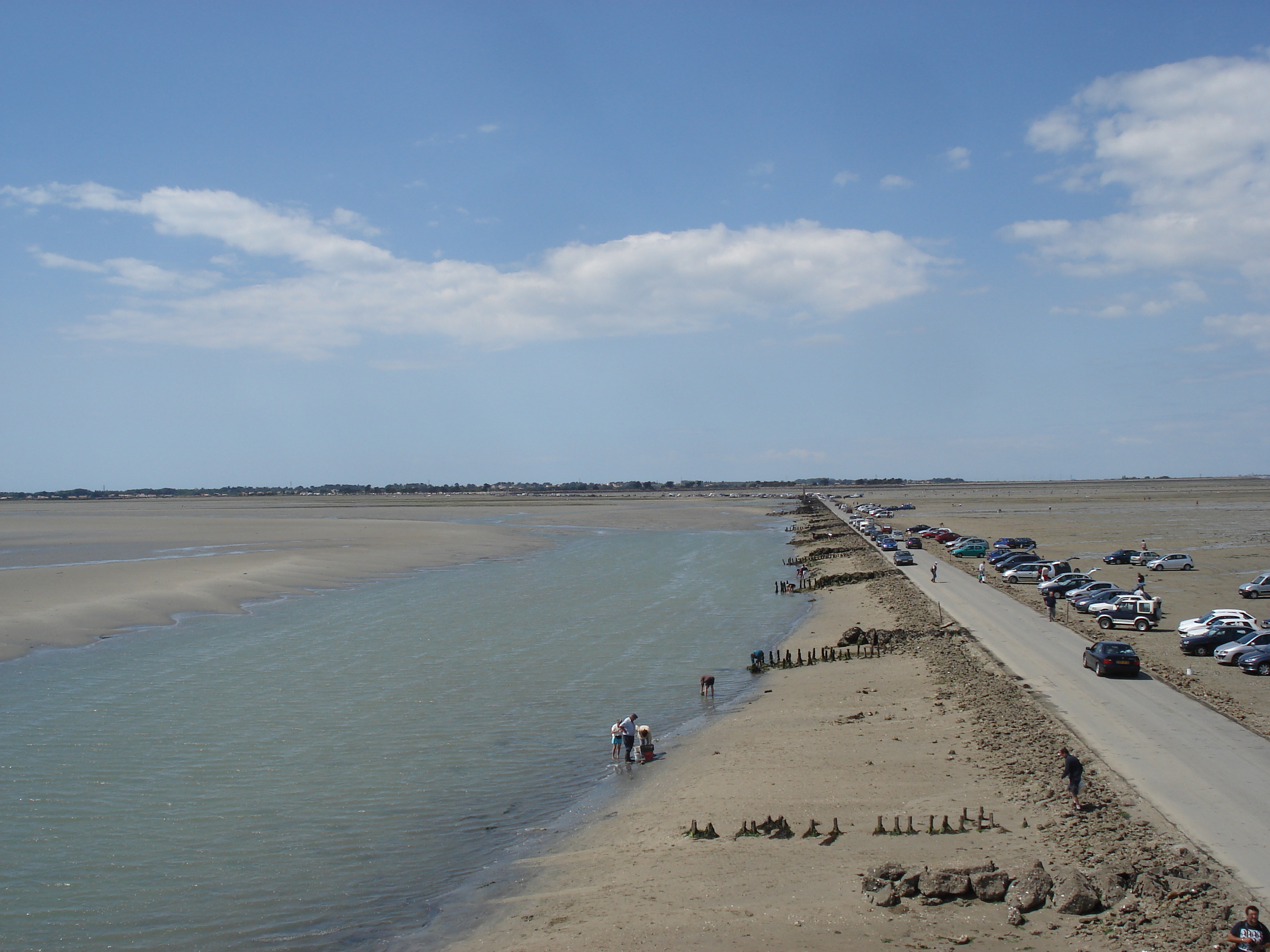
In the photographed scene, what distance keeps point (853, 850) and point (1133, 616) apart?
27.0 meters

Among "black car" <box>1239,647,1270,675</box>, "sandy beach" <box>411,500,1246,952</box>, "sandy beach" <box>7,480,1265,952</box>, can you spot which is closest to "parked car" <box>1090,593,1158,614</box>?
"sandy beach" <box>7,480,1265,952</box>

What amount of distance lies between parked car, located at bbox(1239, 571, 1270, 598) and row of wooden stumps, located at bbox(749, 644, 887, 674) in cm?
2237

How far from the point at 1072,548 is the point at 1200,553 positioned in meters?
8.97

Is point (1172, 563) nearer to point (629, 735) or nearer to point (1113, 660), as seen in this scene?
point (1113, 660)

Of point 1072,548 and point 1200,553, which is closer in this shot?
point 1200,553

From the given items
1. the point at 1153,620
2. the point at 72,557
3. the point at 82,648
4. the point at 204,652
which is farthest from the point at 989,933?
the point at 72,557

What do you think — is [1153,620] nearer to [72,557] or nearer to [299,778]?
[299,778]

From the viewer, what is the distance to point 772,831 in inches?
667

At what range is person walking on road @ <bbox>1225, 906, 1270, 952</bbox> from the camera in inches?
420

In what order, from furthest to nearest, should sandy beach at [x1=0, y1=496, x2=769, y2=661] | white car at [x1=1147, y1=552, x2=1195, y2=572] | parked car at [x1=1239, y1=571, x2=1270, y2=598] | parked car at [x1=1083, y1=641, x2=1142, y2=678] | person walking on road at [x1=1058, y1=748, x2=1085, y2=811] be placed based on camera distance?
white car at [x1=1147, y1=552, x2=1195, y2=572]
parked car at [x1=1239, y1=571, x2=1270, y2=598]
sandy beach at [x1=0, y1=496, x2=769, y2=661]
parked car at [x1=1083, y1=641, x2=1142, y2=678]
person walking on road at [x1=1058, y1=748, x2=1085, y2=811]

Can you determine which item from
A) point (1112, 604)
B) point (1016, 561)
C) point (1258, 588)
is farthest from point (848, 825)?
point (1016, 561)

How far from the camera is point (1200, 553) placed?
6444cm

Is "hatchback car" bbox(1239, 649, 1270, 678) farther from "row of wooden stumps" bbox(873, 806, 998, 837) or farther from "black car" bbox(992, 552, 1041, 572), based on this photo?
"black car" bbox(992, 552, 1041, 572)

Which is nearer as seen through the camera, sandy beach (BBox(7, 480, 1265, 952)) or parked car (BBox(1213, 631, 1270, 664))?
sandy beach (BBox(7, 480, 1265, 952))
